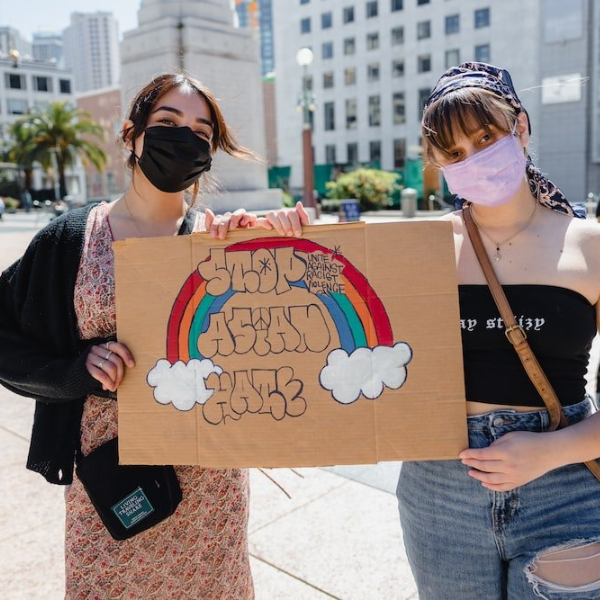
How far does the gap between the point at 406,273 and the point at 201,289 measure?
1.85 feet

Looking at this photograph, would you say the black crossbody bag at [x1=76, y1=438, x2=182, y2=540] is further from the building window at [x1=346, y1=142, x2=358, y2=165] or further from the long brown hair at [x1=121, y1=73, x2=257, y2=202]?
the building window at [x1=346, y1=142, x2=358, y2=165]

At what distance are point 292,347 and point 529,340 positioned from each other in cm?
61

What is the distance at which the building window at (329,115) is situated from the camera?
6188cm

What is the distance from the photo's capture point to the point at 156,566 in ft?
6.81

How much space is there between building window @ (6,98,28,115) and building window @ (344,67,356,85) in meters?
45.5

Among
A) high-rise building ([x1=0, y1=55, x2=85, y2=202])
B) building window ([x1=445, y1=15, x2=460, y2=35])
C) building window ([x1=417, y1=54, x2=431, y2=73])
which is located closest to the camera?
building window ([x1=445, y1=15, x2=460, y2=35])

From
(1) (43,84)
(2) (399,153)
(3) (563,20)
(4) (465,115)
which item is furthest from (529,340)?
(1) (43,84)

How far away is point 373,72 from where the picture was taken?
59.1 meters

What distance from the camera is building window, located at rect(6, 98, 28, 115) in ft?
271

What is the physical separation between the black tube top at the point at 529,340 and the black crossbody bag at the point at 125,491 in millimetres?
990

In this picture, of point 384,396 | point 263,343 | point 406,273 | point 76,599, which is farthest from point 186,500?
point 406,273

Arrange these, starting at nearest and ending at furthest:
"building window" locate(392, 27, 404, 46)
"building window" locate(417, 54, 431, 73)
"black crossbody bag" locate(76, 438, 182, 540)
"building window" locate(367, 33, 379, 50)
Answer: "black crossbody bag" locate(76, 438, 182, 540) < "building window" locate(417, 54, 431, 73) < "building window" locate(392, 27, 404, 46) < "building window" locate(367, 33, 379, 50)

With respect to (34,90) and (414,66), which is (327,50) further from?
(34,90)

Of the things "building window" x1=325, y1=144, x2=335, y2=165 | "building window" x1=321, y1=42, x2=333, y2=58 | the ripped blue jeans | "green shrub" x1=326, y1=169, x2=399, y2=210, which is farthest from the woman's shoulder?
"building window" x1=321, y1=42, x2=333, y2=58
